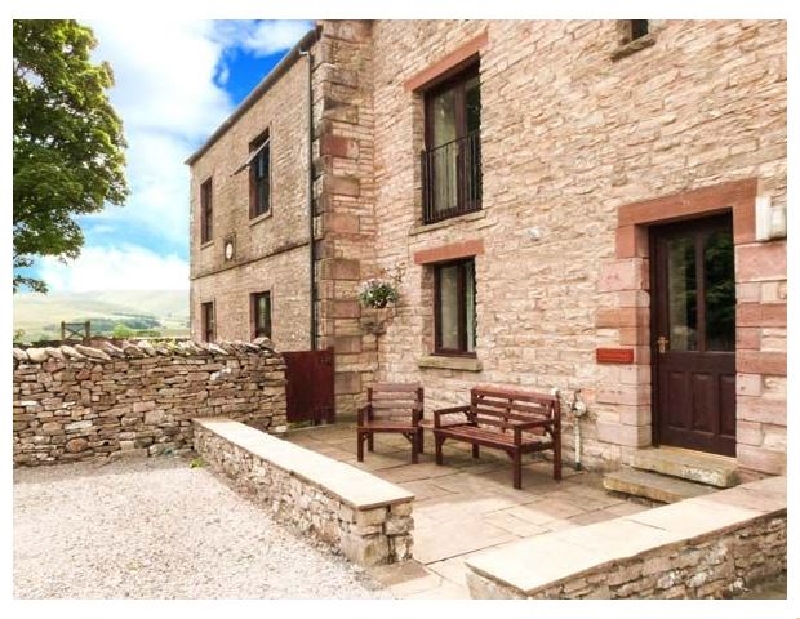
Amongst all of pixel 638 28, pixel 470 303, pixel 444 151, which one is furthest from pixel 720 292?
pixel 444 151

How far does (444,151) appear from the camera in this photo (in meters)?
7.57

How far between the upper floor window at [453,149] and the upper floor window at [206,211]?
7838 millimetres

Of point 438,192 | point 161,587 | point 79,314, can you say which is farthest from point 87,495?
point 79,314

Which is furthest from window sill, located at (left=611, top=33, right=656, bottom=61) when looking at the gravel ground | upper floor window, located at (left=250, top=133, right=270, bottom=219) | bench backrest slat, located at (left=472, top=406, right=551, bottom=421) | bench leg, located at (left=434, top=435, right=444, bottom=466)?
upper floor window, located at (left=250, top=133, right=270, bottom=219)

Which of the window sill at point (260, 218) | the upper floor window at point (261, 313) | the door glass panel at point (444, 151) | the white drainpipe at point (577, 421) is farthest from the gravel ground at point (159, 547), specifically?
the window sill at point (260, 218)

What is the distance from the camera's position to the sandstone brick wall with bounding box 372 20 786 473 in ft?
13.5

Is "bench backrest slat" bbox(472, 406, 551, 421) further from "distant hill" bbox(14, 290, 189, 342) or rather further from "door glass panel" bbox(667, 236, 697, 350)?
"distant hill" bbox(14, 290, 189, 342)

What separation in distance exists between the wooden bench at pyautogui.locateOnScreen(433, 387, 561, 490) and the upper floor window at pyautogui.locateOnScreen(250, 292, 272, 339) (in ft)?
18.6

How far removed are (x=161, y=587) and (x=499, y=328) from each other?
415 centimetres

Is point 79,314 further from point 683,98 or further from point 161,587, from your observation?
point 683,98

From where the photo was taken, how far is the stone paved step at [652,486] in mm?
4207

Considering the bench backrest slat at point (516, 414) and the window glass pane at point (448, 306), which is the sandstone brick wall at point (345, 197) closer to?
the window glass pane at point (448, 306)

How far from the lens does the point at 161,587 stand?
11.0ft

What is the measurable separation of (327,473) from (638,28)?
4649 mm
